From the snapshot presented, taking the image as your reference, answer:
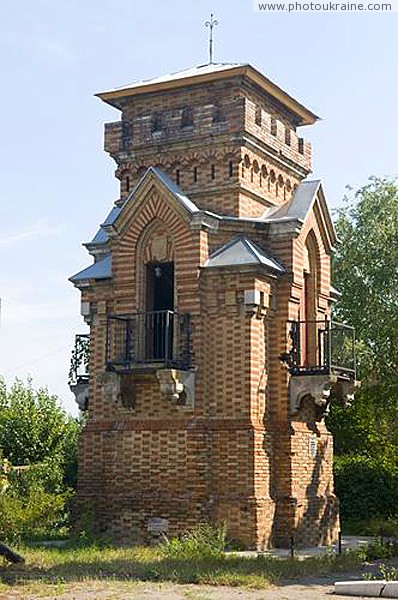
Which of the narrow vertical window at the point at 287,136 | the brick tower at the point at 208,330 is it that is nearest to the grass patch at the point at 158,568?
the brick tower at the point at 208,330

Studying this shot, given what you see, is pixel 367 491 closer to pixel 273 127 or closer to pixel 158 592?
pixel 273 127

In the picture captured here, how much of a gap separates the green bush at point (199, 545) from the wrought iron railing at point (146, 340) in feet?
11.3

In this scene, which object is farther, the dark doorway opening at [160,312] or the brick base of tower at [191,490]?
the dark doorway opening at [160,312]

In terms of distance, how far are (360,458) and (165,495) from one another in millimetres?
10209

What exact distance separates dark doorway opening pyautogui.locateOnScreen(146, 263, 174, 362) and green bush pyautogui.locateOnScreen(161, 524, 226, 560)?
3.57 metres

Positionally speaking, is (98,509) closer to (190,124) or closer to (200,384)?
(200,384)

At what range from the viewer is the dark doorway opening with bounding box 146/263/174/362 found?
64.3 feet

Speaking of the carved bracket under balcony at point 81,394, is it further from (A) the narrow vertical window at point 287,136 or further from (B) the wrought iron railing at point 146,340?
(A) the narrow vertical window at point 287,136

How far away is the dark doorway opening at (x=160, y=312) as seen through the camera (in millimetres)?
19586

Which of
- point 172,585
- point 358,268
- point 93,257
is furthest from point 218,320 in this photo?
point 358,268

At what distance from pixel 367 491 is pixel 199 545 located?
11.2 meters

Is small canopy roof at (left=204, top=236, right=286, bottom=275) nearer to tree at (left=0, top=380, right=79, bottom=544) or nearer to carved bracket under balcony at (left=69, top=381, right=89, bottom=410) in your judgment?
carved bracket under balcony at (left=69, top=381, right=89, bottom=410)

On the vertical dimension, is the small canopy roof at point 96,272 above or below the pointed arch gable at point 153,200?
below

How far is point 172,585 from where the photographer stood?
14.0m
